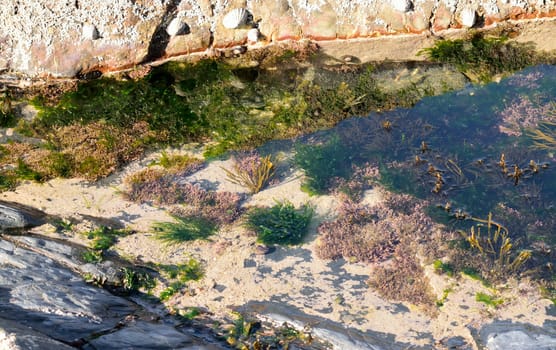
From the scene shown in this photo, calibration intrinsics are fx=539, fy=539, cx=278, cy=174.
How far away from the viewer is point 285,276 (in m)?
7.62

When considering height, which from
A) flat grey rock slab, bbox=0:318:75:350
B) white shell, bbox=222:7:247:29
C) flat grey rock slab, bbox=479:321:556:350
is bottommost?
flat grey rock slab, bbox=479:321:556:350

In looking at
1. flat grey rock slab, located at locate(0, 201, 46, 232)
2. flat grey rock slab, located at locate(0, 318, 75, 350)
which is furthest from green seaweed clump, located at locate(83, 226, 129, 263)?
flat grey rock slab, located at locate(0, 318, 75, 350)

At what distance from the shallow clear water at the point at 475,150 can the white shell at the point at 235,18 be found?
3084mm

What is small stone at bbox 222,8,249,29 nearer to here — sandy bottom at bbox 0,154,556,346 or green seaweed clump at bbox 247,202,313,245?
sandy bottom at bbox 0,154,556,346

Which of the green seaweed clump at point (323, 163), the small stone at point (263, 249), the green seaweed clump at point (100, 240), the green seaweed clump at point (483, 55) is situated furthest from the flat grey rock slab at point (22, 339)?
the green seaweed clump at point (483, 55)

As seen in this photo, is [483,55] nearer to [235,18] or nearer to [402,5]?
[402,5]

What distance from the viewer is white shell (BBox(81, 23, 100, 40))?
10.7 m

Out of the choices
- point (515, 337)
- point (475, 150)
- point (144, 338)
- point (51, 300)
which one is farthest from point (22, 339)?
point (475, 150)

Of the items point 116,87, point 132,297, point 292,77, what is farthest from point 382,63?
point 132,297

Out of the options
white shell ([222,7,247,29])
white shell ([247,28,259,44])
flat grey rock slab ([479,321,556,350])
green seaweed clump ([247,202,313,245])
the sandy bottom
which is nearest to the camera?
flat grey rock slab ([479,321,556,350])

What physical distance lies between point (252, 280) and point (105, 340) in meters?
2.43

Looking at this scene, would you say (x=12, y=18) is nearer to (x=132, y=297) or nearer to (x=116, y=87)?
(x=116, y=87)

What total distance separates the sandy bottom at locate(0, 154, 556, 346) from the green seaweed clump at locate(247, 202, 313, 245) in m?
0.13

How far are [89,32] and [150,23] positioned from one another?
121 cm
